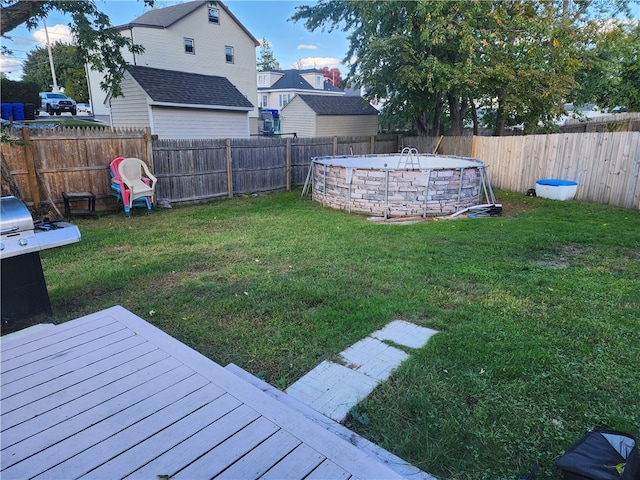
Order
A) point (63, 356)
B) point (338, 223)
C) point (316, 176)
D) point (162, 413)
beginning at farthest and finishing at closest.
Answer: point (316, 176), point (338, 223), point (63, 356), point (162, 413)

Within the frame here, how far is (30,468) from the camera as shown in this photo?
1331 mm

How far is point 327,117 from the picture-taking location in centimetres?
2164

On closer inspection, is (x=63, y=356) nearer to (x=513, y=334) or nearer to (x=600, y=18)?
(x=513, y=334)

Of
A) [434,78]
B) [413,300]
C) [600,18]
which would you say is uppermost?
[600,18]

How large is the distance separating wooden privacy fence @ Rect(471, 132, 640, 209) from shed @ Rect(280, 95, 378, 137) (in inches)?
455

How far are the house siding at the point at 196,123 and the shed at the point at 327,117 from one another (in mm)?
5714

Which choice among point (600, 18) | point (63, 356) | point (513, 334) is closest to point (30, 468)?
point (63, 356)

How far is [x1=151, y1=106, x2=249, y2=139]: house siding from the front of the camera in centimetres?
1402

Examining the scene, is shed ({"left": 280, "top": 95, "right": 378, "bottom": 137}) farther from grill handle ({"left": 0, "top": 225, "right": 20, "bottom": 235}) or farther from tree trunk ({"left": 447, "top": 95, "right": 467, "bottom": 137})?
grill handle ({"left": 0, "top": 225, "right": 20, "bottom": 235})

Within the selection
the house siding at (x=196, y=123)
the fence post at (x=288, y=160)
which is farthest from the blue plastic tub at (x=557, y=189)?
the house siding at (x=196, y=123)

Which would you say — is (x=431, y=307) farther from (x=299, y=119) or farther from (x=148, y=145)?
(x=299, y=119)

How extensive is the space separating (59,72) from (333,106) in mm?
30909

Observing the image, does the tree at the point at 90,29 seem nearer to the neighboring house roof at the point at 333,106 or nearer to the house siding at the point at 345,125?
the neighboring house roof at the point at 333,106

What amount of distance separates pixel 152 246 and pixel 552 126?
1252 centimetres
